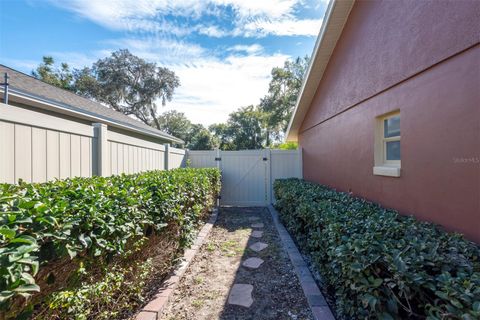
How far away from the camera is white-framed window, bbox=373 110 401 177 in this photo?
3.39 meters

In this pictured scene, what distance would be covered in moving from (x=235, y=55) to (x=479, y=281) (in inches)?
392

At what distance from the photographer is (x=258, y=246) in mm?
4590

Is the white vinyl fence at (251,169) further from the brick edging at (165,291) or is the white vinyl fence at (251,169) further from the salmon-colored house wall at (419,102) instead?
the brick edging at (165,291)

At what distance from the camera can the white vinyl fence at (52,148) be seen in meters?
2.15

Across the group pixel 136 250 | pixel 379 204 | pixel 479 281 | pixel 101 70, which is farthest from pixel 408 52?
pixel 101 70

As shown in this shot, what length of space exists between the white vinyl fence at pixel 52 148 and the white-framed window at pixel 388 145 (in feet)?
13.4

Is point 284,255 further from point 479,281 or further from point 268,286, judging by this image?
point 479,281

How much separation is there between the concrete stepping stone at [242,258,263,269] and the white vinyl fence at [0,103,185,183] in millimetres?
2574

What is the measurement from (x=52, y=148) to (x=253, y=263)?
3.17m

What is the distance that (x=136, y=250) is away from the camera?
2.36 m

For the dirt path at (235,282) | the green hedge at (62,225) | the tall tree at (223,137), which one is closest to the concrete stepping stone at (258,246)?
the dirt path at (235,282)

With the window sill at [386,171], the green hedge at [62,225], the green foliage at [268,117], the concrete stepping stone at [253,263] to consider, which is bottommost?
the concrete stepping stone at [253,263]

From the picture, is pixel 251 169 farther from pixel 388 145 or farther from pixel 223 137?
pixel 223 137

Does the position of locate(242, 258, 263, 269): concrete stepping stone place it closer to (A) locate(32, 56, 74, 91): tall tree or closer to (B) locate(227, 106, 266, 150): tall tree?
(B) locate(227, 106, 266, 150): tall tree
